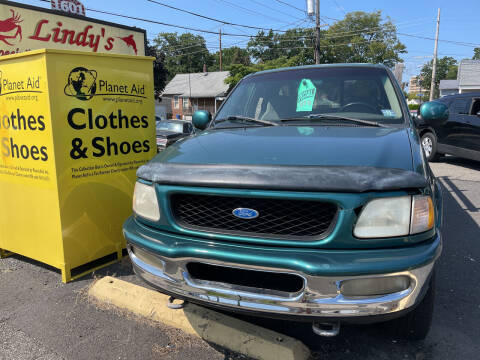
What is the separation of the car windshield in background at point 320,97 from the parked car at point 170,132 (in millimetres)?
6469

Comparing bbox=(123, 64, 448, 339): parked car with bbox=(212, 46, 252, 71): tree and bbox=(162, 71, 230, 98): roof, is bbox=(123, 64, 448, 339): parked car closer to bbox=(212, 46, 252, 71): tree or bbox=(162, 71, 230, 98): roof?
bbox=(162, 71, 230, 98): roof

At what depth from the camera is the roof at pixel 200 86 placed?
1682 inches

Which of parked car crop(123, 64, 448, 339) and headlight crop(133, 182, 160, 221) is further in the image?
headlight crop(133, 182, 160, 221)

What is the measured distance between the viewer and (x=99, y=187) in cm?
340

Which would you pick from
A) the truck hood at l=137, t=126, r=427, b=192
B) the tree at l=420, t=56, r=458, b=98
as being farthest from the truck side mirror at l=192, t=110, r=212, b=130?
the tree at l=420, t=56, r=458, b=98

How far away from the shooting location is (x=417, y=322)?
2.17 meters

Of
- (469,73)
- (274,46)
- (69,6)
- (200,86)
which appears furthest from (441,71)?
(69,6)

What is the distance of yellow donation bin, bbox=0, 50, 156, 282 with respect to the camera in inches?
119

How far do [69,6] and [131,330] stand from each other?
706 centimetres

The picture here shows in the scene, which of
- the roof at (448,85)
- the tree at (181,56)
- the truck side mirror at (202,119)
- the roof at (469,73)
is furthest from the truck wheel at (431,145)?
the tree at (181,56)

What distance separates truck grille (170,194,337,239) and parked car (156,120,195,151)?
306 inches

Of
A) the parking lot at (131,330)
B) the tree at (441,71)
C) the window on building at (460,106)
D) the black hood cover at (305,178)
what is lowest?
the parking lot at (131,330)

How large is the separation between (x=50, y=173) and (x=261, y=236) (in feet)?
7.17

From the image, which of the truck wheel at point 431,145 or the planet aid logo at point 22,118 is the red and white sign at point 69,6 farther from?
the truck wheel at point 431,145
